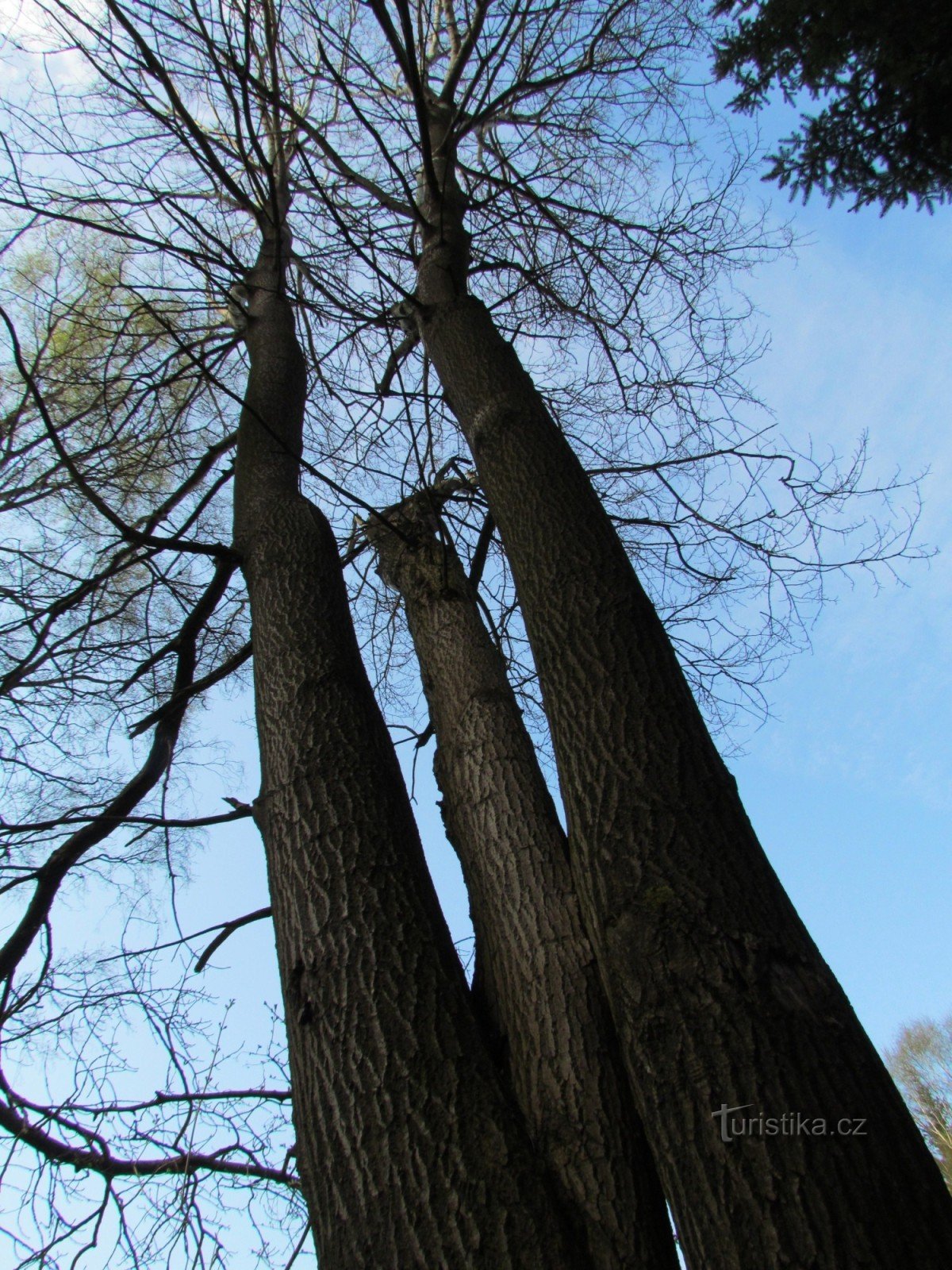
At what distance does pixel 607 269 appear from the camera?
170 inches

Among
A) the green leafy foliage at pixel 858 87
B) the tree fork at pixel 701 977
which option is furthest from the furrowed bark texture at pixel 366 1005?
the green leafy foliage at pixel 858 87

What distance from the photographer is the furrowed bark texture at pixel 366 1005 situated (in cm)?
119

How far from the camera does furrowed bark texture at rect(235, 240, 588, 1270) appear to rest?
1.19 metres

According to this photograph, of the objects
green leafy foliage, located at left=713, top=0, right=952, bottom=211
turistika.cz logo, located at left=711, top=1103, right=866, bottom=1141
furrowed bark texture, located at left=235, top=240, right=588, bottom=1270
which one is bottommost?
turistika.cz logo, located at left=711, top=1103, right=866, bottom=1141

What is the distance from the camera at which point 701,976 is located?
49.6 inches

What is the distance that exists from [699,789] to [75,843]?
212 centimetres

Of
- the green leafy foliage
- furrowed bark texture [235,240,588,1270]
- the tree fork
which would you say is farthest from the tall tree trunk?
the green leafy foliage

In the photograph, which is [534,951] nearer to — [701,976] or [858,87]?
[701,976]

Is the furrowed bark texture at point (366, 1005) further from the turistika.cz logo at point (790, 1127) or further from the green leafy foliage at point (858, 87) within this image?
the green leafy foliage at point (858, 87)

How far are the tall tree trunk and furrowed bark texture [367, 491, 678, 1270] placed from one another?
0.52 ft

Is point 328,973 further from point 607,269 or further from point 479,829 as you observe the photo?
point 607,269

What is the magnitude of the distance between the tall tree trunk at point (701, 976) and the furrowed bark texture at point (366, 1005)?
0.28 meters

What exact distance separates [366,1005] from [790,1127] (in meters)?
0.74

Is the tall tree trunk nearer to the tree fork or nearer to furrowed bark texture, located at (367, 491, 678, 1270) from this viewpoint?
the tree fork
